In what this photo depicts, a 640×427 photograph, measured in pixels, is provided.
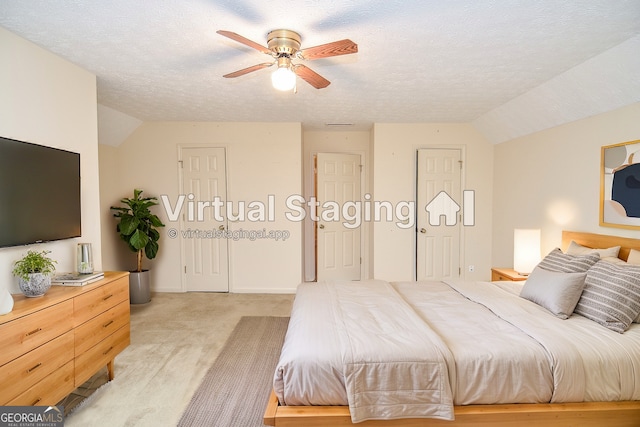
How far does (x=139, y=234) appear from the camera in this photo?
3881mm

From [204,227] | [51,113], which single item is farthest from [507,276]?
[51,113]

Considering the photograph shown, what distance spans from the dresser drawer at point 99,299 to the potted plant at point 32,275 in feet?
0.64

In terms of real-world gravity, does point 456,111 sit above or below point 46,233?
above

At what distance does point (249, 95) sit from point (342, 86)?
3.44 ft

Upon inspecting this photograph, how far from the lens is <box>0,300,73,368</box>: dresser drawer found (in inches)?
58.9

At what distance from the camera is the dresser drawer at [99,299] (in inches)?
76.9

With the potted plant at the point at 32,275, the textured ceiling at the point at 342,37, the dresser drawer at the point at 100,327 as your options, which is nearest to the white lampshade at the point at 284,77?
the textured ceiling at the point at 342,37

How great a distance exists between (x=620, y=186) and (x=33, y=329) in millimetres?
4267

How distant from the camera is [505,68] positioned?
8.41 ft

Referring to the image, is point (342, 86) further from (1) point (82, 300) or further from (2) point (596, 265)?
(1) point (82, 300)

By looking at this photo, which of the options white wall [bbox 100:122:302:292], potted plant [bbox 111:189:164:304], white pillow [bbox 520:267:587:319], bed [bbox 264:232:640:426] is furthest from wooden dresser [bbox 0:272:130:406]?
→ white pillow [bbox 520:267:587:319]

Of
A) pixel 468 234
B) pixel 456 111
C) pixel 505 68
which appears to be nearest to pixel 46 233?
pixel 505 68

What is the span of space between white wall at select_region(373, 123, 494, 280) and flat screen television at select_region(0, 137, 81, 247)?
3.53 metres

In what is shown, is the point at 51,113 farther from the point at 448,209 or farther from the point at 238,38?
the point at 448,209
